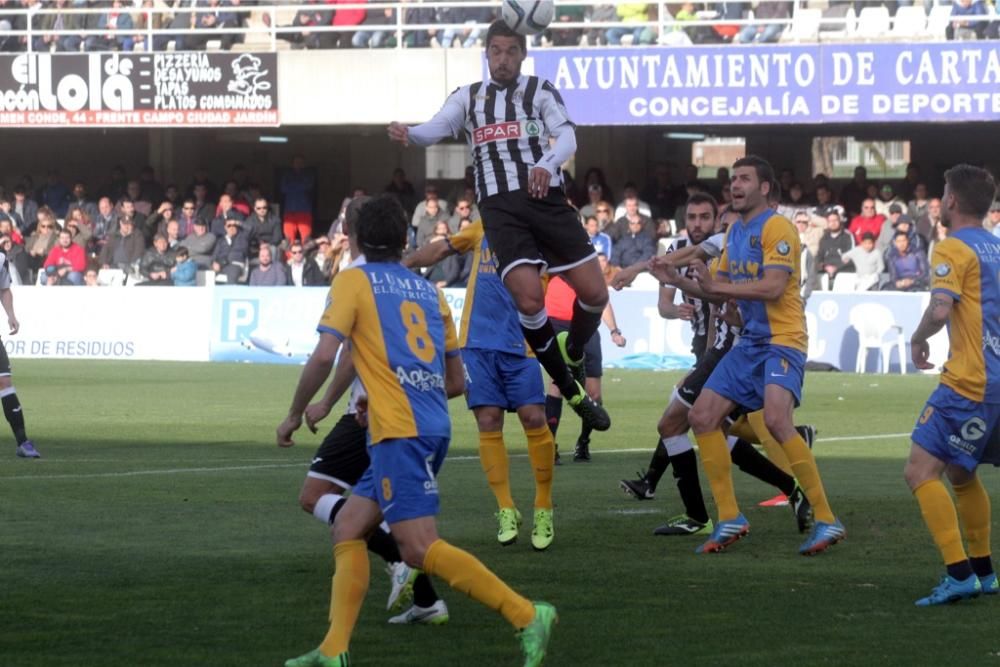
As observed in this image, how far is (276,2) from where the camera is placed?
3491 centimetres

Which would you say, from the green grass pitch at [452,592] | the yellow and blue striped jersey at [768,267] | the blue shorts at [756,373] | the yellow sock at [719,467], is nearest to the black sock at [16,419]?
the green grass pitch at [452,592]

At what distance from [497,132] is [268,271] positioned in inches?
767

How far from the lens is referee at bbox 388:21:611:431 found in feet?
31.2

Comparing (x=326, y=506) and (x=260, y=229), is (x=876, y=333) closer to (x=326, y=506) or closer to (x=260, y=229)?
(x=260, y=229)

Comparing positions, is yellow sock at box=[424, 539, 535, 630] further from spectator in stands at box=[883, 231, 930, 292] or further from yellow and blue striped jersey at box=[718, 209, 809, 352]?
spectator in stands at box=[883, 231, 930, 292]

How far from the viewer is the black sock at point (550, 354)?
976cm

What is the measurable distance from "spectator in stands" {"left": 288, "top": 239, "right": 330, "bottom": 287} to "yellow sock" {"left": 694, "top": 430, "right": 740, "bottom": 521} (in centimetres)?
1973

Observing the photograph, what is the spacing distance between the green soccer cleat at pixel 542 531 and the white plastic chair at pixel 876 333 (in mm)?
16113

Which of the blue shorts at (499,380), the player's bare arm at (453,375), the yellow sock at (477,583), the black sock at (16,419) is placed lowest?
the black sock at (16,419)

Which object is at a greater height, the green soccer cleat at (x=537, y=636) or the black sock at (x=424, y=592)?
the green soccer cleat at (x=537, y=636)

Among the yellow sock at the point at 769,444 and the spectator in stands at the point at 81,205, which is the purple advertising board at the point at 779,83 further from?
the yellow sock at the point at 769,444

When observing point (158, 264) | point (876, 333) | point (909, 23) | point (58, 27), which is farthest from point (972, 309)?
point (58, 27)

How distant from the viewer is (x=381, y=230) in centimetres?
644

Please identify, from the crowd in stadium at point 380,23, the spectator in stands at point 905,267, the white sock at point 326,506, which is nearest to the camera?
the white sock at point 326,506
